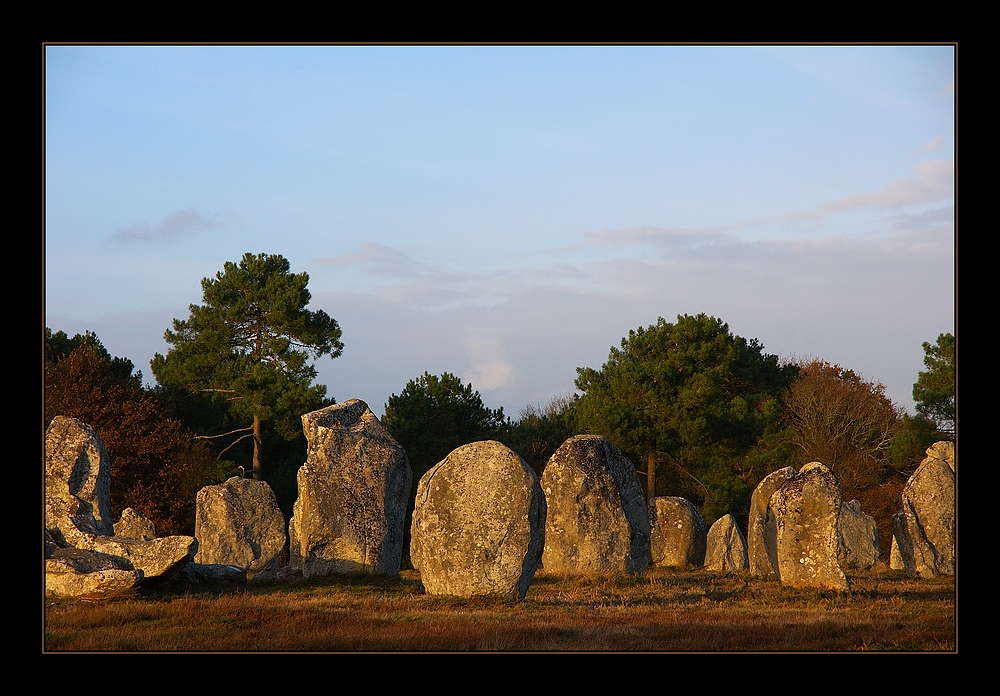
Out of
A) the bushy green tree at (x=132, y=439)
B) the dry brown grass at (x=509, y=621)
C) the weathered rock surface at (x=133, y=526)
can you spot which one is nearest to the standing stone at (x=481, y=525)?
the dry brown grass at (x=509, y=621)

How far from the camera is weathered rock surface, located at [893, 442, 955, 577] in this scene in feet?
80.2

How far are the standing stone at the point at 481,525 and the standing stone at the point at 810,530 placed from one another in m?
5.21

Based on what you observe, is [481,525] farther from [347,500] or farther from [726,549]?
[726,549]

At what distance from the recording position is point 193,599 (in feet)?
56.3

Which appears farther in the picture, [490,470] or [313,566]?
[313,566]

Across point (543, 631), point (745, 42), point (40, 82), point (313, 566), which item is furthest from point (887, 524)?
point (40, 82)

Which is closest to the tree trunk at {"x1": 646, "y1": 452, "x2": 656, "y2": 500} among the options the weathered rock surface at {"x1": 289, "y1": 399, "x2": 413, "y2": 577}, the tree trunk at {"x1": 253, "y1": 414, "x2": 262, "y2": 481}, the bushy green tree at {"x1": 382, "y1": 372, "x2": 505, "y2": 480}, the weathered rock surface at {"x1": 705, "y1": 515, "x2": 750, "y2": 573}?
the bushy green tree at {"x1": 382, "y1": 372, "x2": 505, "y2": 480}

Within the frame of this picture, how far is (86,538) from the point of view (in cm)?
1866

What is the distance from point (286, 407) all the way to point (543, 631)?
23.1 metres

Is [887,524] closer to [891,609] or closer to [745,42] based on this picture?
[891,609]

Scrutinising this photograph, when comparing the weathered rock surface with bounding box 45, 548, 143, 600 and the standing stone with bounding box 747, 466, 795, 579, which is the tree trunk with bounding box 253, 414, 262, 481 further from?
the weathered rock surface with bounding box 45, 548, 143, 600

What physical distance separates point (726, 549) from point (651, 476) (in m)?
14.2

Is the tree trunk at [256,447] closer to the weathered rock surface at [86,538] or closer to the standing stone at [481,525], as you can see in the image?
the weathered rock surface at [86,538]

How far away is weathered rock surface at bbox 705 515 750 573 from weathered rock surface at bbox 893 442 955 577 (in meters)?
4.17
